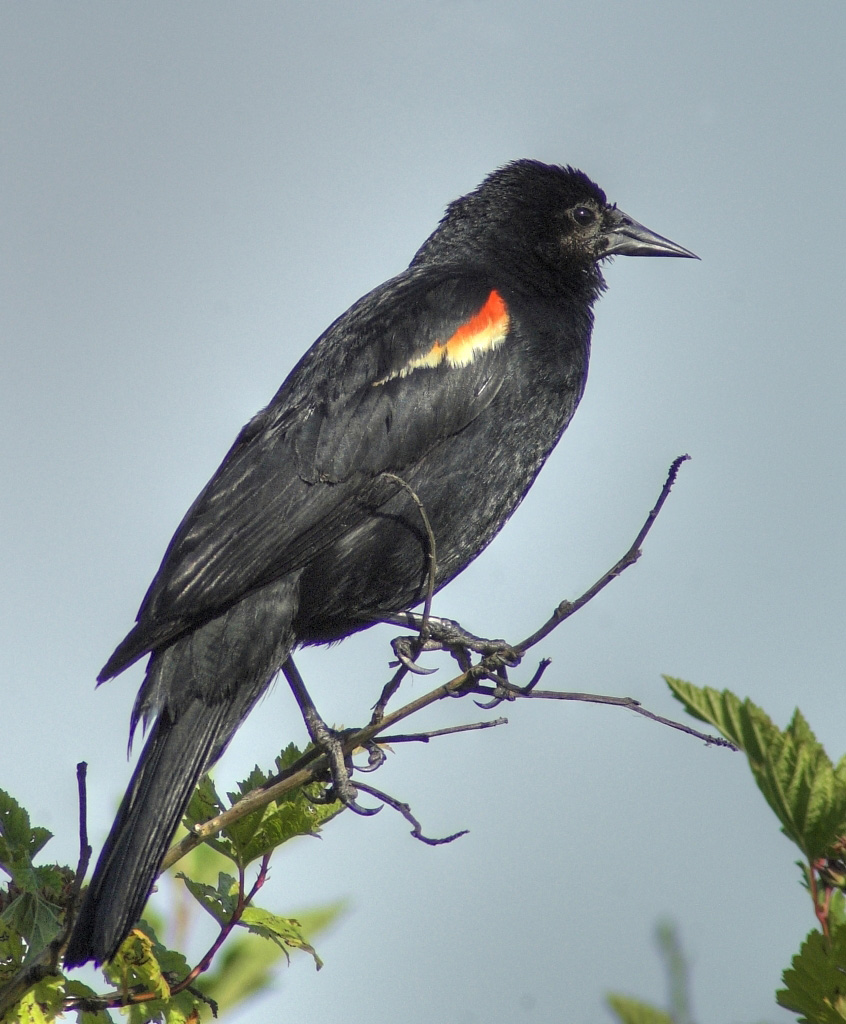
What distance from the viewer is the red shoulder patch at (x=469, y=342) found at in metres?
3.85

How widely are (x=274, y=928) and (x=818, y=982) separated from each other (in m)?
1.22

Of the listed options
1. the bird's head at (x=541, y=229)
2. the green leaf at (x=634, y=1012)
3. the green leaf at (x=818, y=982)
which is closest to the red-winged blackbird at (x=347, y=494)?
the bird's head at (x=541, y=229)

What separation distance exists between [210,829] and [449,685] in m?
0.57

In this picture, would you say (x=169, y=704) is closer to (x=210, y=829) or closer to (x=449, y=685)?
(x=210, y=829)

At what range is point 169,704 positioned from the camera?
11.0 feet

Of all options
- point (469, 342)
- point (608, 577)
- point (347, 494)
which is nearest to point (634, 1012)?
point (608, 577)

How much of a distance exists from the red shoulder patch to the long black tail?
120cm

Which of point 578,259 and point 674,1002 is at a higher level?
point 578,259

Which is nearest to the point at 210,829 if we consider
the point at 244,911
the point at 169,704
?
the point at 244,911

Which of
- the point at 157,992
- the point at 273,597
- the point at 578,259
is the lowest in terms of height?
the point at 157,992

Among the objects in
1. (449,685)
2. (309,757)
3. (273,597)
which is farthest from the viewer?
(273,597)

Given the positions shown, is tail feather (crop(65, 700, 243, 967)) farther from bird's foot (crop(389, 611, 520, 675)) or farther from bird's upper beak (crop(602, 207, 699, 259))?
bird's upper beak (crop(602, 207, 699, 259))

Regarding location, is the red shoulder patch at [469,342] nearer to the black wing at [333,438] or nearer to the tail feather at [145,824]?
the black wing at [333,438]

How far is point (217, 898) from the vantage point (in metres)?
2.44
